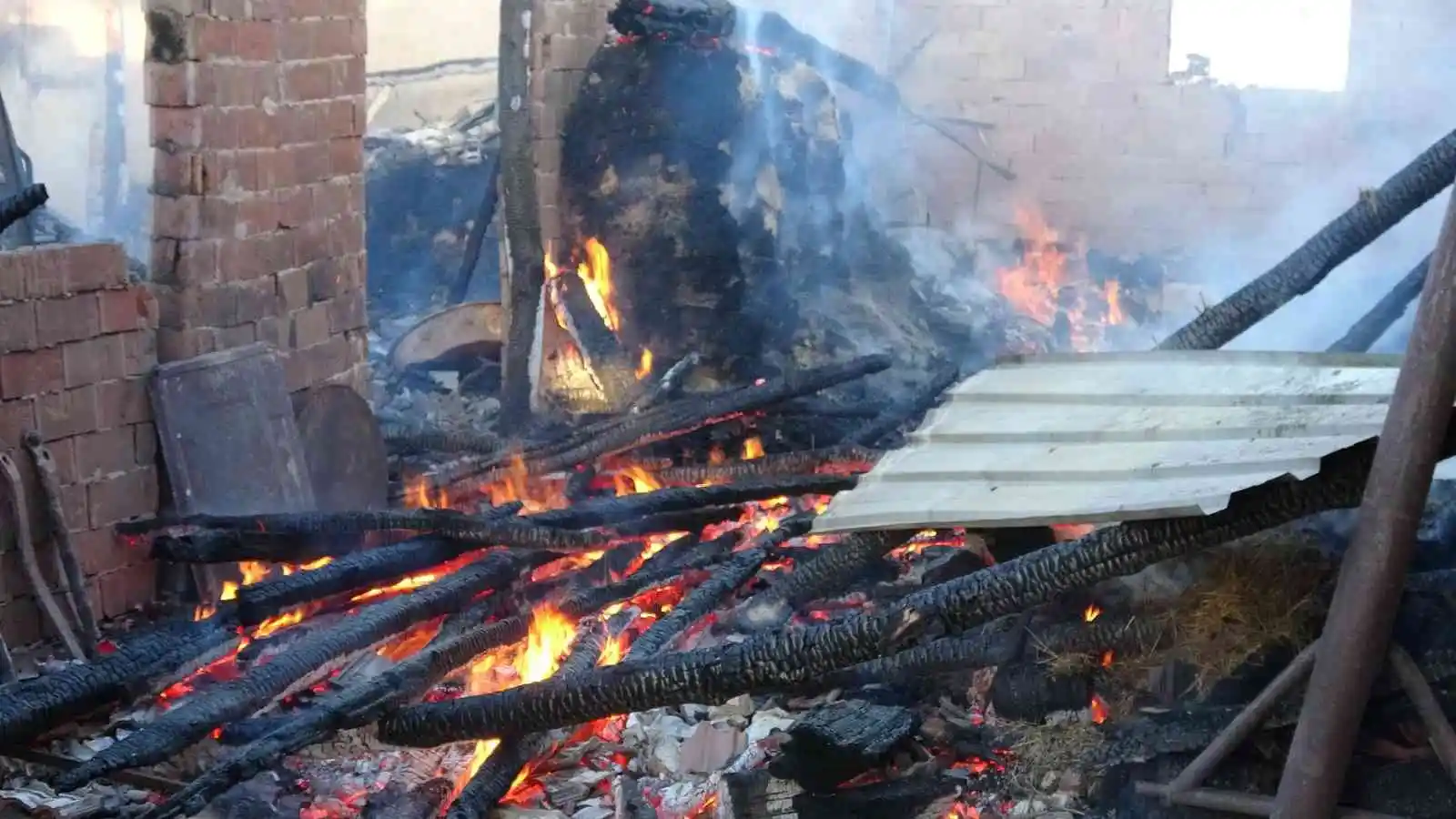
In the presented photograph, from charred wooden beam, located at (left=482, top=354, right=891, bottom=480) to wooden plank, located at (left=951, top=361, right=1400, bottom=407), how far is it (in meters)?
2.73

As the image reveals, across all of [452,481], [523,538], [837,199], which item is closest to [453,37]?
[837,199]

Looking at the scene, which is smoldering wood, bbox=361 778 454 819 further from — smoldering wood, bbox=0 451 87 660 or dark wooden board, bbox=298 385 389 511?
dark wooden board, bbox=298 385 389 511

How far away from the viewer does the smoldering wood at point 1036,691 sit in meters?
4.97

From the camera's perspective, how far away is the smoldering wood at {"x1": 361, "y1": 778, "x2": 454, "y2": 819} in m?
4.69

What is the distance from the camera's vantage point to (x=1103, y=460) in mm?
4441

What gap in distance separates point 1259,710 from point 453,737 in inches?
92.6

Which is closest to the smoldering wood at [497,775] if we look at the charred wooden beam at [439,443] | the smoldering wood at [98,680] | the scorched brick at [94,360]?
the smoldering wood at [98,680]

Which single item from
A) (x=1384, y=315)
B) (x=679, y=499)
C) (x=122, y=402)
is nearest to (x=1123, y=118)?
(x=1384, y=315)

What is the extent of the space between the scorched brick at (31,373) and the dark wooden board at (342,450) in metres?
1.32

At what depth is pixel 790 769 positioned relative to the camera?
4.69 meters

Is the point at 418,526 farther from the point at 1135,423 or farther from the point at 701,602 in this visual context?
the point at 1135,423

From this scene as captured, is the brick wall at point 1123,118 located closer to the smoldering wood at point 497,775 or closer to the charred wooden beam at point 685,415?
the charred wooden beam at point 685,415

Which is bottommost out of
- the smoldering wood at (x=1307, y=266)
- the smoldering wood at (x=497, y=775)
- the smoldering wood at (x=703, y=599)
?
the smoldering wood at (x=497, y=775)

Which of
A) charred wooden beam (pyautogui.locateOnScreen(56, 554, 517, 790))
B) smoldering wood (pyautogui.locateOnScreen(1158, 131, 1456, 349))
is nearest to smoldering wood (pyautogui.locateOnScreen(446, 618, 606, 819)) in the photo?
charred wooden beam (pyautogui.locateOnScreen(56, 554, 517, 790))
